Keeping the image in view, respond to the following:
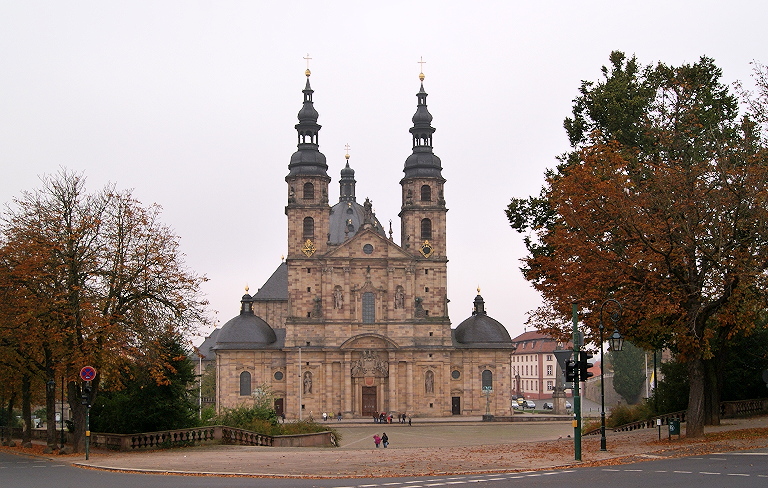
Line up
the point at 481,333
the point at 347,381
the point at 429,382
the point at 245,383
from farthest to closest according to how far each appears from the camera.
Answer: the point at 481,333
the point at 245,383
the point at 429,382
the point at 347,381

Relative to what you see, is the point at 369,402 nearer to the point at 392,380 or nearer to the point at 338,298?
the point at 392,380

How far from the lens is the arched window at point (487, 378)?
3438 inches

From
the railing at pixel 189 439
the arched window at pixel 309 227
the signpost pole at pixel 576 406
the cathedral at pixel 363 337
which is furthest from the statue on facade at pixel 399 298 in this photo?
the signpost pole at pixel 576 406

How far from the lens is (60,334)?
38.0 metres

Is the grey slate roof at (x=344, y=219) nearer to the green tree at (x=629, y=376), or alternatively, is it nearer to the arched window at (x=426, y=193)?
the arched window at (x=426, y=193)

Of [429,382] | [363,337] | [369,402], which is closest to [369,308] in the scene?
[363,337]

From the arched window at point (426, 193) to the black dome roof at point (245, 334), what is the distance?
1934 cm

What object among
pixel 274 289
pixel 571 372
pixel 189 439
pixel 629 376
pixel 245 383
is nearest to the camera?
pixel 571 372

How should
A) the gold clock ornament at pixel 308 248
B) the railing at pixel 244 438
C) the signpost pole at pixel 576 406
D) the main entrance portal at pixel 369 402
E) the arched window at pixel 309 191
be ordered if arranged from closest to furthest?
the signpost pole at pixel 576 406 < the railing at pixel 244 438 < the main entrance portal at pixel 369 402 < the gold clock ornament at pixel 308 248 < the arched window at pixel 309 191

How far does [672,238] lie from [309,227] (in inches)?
2273

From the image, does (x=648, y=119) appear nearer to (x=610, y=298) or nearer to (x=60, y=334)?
(x=610, y=298)

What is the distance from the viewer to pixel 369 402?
85750 mm

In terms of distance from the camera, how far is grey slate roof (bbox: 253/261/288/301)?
345ft

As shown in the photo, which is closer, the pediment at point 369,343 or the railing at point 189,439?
the railing at point 189,439
